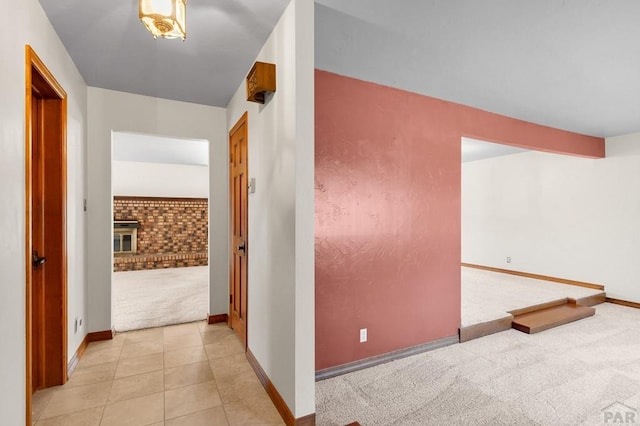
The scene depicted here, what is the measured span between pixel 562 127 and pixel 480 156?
1.98 metres

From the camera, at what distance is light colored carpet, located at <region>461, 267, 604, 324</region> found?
3787mm

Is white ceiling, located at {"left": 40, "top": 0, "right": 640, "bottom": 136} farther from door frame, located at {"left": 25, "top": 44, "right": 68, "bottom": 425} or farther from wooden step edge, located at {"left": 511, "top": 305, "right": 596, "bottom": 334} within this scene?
wooden step edge, located at {"left": 511, "top": 305, "right": 596, "bottom": 334}

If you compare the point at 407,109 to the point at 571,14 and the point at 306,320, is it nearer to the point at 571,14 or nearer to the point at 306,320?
the point at 571,14

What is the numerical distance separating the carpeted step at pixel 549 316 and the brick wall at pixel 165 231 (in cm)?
641

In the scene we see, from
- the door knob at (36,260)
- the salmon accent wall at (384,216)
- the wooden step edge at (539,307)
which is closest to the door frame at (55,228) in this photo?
the door knob at (36,260)

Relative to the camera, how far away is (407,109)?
2.96 metres

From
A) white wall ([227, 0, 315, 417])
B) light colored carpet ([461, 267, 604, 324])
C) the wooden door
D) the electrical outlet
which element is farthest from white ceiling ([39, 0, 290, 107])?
light colored carpet ([461, 267, 604, 324])

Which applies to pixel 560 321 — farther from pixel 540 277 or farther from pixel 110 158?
pixel 110 158

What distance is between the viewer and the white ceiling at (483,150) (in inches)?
202

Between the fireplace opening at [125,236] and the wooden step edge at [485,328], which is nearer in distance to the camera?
the wooden step edge at [485,328]

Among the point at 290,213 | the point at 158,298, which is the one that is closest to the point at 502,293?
the point at 290,213

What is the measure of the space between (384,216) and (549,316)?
113 inches

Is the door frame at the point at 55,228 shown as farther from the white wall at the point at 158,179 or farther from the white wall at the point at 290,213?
the white wall at the point at 158,179

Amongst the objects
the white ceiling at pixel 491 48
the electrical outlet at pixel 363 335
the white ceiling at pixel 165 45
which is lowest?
the electrical outlet at pixel 363 335
